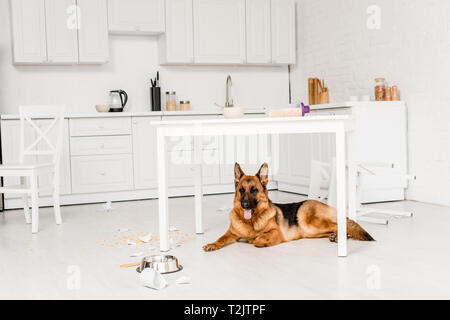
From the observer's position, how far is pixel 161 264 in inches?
107

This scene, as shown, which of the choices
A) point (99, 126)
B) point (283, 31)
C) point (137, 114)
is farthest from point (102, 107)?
point (283, 31)

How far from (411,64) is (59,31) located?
11.4ft

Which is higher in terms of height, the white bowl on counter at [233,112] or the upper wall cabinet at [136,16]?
the upper wall cabinet at [136,16]

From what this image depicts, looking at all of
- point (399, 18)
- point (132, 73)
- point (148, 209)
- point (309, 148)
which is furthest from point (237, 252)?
point (132, 73)

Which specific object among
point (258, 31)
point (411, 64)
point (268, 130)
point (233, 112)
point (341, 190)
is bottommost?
point (341, 190)

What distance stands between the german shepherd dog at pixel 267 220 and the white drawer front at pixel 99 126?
2507 millimetres

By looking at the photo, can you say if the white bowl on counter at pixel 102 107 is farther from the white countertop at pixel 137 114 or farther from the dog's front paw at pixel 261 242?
the dog's front paw at pixel 261 242

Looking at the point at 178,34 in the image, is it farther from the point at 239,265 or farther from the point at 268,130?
the point at 239,265

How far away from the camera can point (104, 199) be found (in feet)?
18.3

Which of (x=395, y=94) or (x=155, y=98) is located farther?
(x=155, y=98)

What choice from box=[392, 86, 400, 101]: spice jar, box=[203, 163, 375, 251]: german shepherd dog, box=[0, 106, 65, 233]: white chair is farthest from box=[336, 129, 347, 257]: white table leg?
box=[392, 86, 400, 101]: spice jar

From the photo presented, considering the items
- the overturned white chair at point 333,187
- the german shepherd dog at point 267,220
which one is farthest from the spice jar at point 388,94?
the german shepherd dog at point 267,220

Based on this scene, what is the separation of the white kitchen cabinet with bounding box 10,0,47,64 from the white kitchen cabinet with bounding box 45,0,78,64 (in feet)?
0.19

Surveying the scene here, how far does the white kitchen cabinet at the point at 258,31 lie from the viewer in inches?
248
